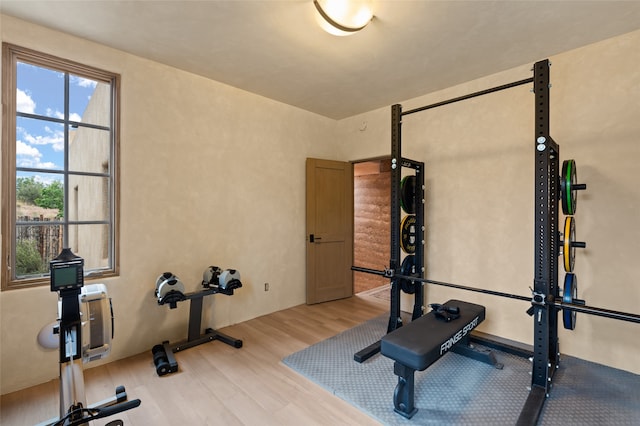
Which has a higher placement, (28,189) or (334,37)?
(334,37)

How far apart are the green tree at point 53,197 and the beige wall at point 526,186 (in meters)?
3.63

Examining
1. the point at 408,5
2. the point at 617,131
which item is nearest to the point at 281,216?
the point at 408,5

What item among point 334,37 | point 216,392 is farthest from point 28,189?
point 334,37

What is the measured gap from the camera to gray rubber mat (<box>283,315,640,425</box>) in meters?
1.98

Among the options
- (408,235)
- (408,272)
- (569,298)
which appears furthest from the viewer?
(408,235)

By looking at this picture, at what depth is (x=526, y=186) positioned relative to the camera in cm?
299

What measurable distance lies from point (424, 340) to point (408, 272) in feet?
4.36

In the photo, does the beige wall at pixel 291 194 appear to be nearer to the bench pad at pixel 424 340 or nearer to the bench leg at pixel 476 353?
the bench leg at pixel 476 353

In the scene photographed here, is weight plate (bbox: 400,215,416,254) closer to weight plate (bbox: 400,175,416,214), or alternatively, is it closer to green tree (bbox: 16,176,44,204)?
weight plate (bbox: 400,175,416,214)

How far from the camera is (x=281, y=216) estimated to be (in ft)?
13.3

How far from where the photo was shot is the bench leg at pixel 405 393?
6.48 ft

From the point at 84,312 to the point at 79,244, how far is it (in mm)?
1272

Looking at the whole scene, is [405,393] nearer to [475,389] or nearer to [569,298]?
[475,389]

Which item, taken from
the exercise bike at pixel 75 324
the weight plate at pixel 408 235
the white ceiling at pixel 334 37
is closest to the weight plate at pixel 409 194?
the weight plate at pixel 408 235
